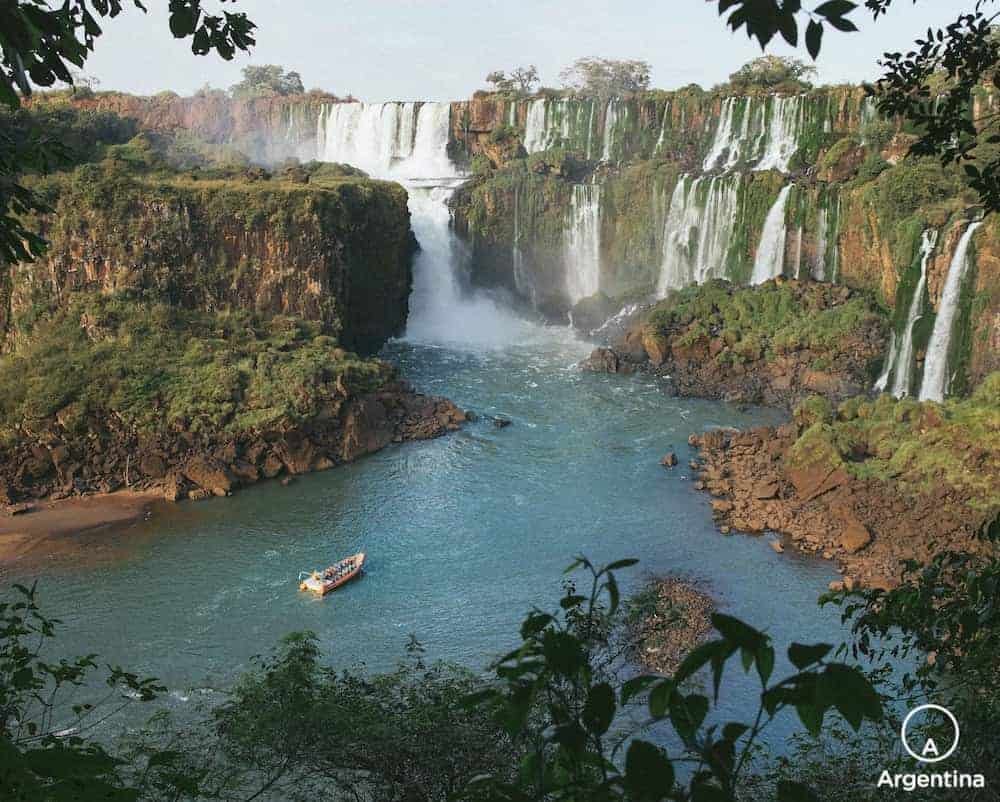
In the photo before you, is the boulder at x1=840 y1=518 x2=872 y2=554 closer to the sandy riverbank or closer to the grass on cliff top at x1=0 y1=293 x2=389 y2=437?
the grass on cliff top at x1=0 y1=293 x2=389 y2=437

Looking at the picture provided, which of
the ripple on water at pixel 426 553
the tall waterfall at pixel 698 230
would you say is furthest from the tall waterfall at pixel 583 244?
the ripple on water at pixel 426 553

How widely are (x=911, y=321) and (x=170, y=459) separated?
1872 cm

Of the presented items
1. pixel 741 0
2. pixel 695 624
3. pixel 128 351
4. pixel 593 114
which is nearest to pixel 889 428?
pixel 695 624

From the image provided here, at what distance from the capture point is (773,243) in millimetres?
30625

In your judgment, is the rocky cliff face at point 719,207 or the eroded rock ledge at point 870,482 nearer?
the eroded rock ledge at point 870,482

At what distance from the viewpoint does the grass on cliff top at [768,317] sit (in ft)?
86.9

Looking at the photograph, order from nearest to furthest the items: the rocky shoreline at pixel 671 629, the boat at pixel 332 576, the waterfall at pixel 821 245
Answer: the rocky shoreline at pixel 671 629 < the boat at pixel 332 576 < the waterfall at pixel 821 245

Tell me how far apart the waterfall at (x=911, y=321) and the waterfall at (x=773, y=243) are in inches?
235

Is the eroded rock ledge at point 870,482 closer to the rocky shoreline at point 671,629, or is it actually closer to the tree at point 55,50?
the rocky shoreline at point 671,629

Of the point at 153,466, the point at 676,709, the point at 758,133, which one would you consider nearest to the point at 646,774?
the point at 676,709

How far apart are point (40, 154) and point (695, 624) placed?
39.4ft

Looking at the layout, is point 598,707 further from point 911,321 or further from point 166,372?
point 911,321

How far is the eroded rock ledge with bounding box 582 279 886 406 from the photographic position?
2562 centimetres

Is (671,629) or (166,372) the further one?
(166,372)
